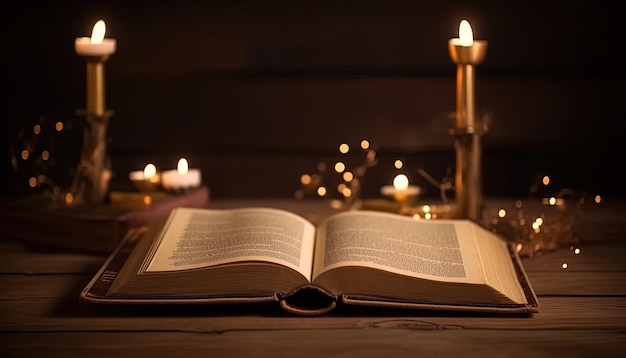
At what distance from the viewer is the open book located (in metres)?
1.07

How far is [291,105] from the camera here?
202 centimetres

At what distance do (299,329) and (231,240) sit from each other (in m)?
0.21

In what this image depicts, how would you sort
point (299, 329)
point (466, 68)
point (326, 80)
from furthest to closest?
1. point (326, 80)
2. point (466, 68)
3. point (299, 329)

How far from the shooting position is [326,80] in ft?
6.60

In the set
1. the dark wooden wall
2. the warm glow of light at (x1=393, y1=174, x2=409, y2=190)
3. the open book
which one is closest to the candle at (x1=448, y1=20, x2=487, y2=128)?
the warm glow of light at (x1=393, y1=174, x2=409, y2=190)

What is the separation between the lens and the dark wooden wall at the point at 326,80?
A: 199 centimetres

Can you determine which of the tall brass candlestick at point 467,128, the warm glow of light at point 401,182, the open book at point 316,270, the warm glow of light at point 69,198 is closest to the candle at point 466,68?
the tall brass candlestick at point 467,128

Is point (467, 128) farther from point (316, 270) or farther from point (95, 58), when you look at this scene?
point (95, 58)

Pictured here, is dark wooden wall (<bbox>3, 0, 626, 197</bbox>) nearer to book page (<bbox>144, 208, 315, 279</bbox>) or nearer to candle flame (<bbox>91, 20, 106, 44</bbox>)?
candle flame (<bbox>91, 20, 106, 44</bbox>)

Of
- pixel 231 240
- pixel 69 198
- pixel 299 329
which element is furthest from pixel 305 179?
pixel 299 329

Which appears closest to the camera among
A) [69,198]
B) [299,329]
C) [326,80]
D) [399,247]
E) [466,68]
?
[299,329]

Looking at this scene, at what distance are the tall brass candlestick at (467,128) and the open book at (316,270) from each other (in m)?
0.23

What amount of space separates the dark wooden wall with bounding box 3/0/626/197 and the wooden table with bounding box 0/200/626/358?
0.82 m

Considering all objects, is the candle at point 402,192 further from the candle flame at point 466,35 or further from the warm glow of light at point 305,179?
the warm glow of light at point 305,179
